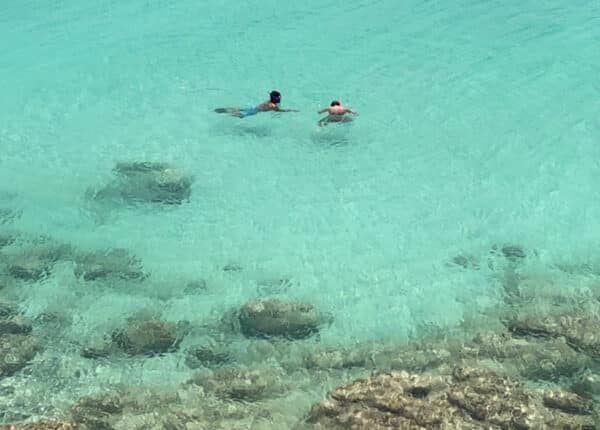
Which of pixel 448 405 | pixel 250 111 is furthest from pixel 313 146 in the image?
pixel 448 405

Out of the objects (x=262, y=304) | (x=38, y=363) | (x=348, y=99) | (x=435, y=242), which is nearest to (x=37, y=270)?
(x=38, y=363)

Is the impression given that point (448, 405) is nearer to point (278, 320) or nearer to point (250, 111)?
point (278, 320)

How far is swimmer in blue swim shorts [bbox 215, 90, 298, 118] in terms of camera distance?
15.5 meters

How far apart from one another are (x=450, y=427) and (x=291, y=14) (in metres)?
17.5

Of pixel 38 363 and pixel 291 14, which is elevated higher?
pixel 291 14

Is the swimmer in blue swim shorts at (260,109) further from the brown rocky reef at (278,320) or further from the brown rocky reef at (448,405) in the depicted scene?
the brown rocky reef at (448,405)

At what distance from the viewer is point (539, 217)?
13.8 meters

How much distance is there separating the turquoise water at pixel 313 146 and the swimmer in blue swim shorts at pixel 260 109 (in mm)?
449

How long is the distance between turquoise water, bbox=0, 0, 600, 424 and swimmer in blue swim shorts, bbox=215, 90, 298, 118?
45 centimetres

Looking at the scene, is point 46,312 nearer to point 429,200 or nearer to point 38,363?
point 38,363

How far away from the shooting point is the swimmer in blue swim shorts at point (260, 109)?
15528 millimetres

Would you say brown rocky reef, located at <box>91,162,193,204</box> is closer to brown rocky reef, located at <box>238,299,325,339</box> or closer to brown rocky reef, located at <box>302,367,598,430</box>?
brown rocky reef, located at <box>238,299,325,339</box>

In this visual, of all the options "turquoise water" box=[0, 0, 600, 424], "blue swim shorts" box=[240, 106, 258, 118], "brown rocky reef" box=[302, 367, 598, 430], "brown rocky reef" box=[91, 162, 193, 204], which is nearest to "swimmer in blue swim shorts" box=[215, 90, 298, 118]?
"blue swim shorts" box=[240, 106, 258, 118]

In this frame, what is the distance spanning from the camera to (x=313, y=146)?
626 inches
